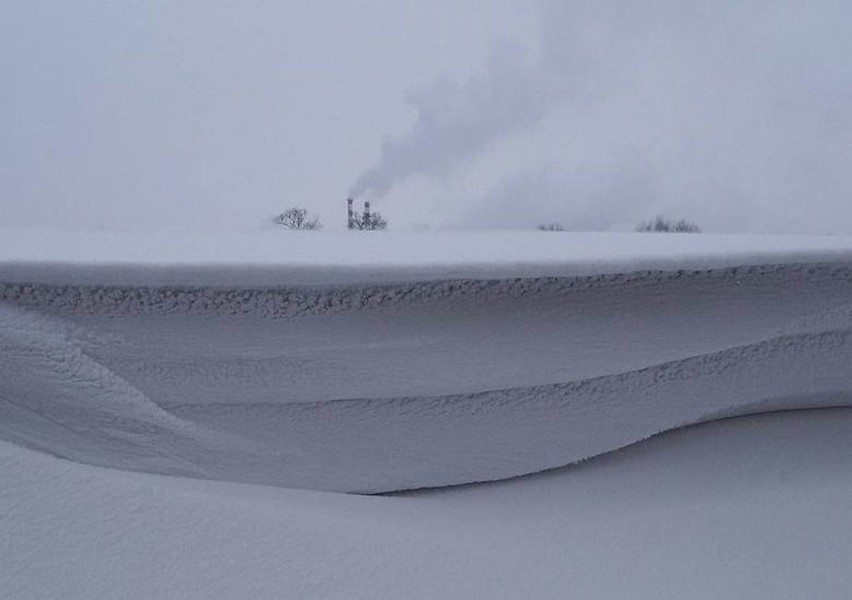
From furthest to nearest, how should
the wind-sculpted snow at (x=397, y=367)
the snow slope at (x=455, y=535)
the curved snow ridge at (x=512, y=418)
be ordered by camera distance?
1. the curved snow ridge at (x=512, y=418)
2. the wind-sculpted snow at (x=397, y=367)
3. the snow slope at (x=455, y=535)

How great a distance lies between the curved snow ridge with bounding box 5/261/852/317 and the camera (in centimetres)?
105

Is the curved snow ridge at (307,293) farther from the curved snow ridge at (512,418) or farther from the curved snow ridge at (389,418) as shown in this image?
the curved snow ridge at (512,418)

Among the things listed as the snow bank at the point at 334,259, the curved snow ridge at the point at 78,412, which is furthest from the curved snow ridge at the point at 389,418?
the snow bank at the point at 334,259

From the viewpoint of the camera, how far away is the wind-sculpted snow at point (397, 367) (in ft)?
3.59

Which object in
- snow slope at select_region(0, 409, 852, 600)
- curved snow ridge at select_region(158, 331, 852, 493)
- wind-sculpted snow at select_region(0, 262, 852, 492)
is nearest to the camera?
snow slope at select_region(0, 409, 852, 600)

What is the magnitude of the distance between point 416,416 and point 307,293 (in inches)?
14.2

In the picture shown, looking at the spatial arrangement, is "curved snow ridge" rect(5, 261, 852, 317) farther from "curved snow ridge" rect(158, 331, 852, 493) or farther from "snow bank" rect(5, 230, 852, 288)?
"curved snow ridge" rect(158, 331, 852, 493)

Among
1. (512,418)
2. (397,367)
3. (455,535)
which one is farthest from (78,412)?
(512,418)

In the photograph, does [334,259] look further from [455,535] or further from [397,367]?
[455,535]

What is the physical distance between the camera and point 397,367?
3.93 ft

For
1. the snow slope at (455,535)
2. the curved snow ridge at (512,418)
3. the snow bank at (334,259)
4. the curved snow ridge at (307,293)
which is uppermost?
the snow bank at (334,259)

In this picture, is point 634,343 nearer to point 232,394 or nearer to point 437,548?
point 437,548

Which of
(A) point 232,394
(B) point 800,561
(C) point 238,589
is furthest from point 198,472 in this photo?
(B) point 800,561

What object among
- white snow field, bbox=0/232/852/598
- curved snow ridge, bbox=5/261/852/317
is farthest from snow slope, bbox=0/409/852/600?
curved snow ridge, bbox=5/261/852/317
